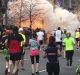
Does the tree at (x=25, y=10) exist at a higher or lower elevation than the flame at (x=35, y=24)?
higher

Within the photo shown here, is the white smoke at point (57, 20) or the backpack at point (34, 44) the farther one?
the white smoke at point (57, 20)

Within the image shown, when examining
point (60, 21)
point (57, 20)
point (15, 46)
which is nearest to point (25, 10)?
point (57, 20)

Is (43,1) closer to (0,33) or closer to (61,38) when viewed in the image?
(0,33)

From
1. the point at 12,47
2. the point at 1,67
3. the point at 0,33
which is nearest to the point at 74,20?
the point at 0,33

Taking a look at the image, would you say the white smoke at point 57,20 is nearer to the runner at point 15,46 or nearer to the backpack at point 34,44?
the backpack at point 34,44

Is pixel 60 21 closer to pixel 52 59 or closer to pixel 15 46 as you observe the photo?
pixel 15 46

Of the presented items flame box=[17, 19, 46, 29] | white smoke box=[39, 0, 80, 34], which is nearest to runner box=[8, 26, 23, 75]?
flame box=[17, 19, 46, 29]

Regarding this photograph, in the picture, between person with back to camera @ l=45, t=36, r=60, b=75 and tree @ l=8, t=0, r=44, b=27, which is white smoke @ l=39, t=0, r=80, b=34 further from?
person with back to camera @ l=45, t=36, r=60, b=75

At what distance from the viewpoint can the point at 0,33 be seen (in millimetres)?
34062

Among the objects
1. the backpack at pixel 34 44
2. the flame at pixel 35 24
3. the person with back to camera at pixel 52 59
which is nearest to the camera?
the person with back to camera at pixel 52 59

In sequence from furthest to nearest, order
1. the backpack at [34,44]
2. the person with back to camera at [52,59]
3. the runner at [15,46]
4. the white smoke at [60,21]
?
the white smoke at [60,21]
the backpack at [34,44]
the runner at [15,46]
the person with back to camera at [52,59]

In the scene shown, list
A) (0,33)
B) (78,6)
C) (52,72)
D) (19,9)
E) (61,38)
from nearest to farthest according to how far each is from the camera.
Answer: (52,72) → (61,38) → (0,33) → (19,9) → (78,6)

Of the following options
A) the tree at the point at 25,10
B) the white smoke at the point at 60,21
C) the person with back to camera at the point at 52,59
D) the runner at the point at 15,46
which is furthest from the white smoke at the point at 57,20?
the person with back to camera at the point at 52,59

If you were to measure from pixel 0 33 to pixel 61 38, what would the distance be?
237 inches
